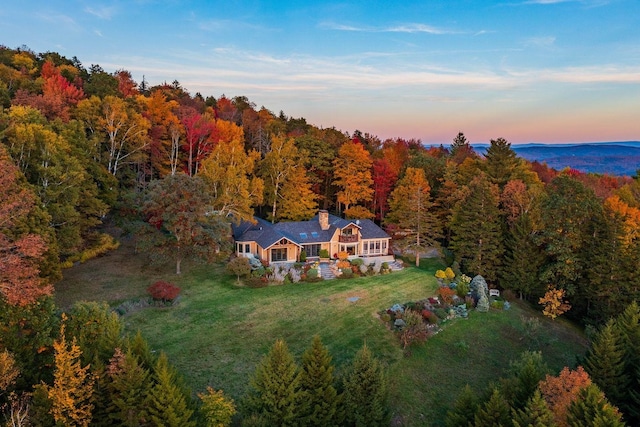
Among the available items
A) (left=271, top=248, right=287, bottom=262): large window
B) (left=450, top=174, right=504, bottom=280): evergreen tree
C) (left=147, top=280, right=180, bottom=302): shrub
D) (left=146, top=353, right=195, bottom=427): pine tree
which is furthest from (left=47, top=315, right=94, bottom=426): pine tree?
(left=450, top=174, right=504, bottom=280): evergreen tree

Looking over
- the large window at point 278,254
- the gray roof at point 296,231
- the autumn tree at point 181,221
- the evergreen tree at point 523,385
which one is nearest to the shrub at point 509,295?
the gray roof at point 296,231

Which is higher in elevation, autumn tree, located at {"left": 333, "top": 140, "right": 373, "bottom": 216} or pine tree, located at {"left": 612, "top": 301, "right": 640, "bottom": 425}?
autumn tree, located at {"left": 333, "top": 140, "right": 373, "bottom": 216}

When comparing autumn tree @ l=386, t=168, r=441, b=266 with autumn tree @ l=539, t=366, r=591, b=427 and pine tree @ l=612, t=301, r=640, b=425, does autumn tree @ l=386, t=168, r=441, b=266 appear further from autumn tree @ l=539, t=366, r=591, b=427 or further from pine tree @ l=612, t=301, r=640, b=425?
autumn tree @ l=539, t=366, r=591, b=427

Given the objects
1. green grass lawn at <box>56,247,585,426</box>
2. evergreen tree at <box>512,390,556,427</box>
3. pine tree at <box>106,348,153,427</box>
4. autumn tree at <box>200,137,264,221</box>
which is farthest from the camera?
autumn tree at <box>200,137,264,221</box>

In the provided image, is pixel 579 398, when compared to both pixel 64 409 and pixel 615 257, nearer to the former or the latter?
pixel 64 409

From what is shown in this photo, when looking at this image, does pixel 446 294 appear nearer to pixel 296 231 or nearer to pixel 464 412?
pixel 296 231

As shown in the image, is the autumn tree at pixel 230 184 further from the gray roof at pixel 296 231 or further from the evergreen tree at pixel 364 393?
the evergreen tree at pixel 364 393

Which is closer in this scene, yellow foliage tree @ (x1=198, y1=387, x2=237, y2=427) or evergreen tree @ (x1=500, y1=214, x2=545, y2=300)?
yellow foliage tree @ (x1=198, y1=387, x2=237, y2=427)
